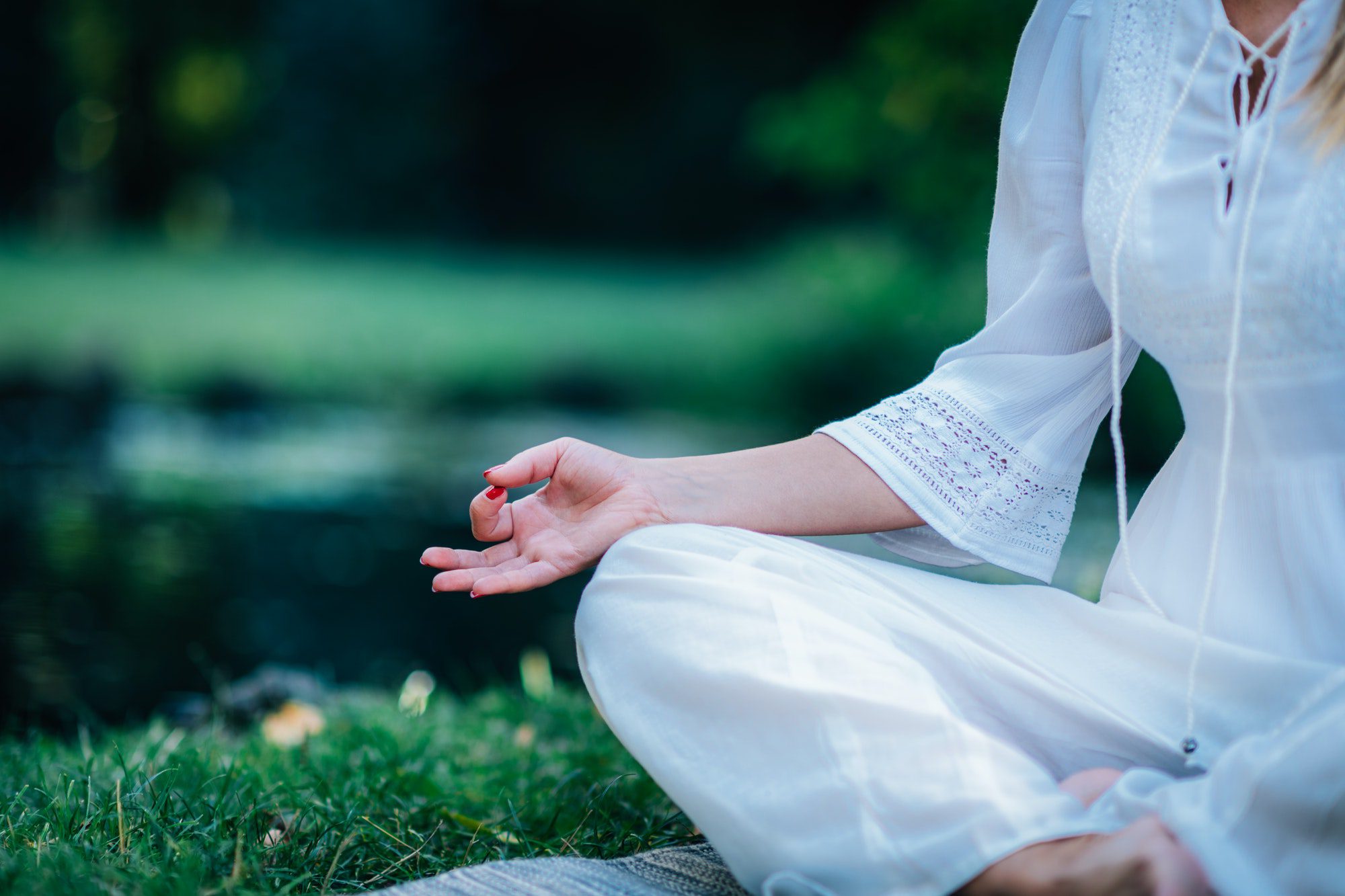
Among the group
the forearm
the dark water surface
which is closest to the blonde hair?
the forearm

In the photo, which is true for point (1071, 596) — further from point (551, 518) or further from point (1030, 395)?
point (551, 518)

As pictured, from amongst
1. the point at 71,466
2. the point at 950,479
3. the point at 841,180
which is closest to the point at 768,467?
the point at 950,479

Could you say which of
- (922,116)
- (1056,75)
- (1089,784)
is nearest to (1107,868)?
(1089,784)

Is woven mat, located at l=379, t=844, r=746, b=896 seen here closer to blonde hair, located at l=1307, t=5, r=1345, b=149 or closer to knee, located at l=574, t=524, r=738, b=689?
knee, located at l=574, t=524, r=738, b=689

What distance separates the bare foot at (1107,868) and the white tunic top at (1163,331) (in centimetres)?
35

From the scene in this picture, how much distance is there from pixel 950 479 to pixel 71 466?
563 cm

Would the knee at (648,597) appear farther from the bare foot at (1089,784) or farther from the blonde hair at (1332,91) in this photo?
the blonde hair at (1332,91)

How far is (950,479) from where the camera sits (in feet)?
4.70

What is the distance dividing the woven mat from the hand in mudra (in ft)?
0.96

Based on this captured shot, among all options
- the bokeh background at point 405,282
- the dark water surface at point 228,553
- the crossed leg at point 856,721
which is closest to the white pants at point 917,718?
the crossed leg at point 856,721

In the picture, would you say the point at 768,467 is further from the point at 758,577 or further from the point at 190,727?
the point at 190,727

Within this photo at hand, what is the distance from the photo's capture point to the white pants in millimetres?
981

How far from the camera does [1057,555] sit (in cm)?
149

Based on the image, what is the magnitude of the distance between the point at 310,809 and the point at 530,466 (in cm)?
58
